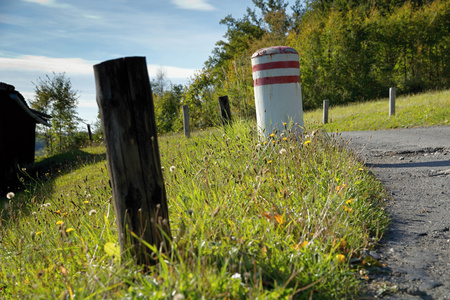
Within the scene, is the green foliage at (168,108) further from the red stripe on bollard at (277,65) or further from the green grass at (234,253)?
the green grass at (234,253)

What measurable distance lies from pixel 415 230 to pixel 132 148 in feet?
8.46

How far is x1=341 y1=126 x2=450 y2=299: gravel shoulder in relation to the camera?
2.39 m

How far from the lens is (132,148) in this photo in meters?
2.30

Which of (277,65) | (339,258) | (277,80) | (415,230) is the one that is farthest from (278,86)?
(339,258)

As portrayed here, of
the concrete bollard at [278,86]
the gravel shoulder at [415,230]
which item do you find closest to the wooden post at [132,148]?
the gravel shoulder at [415,230]

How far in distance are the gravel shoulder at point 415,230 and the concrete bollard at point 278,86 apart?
64.1 inches

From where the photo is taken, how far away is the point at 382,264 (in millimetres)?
2662

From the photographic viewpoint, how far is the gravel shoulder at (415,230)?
7.83 feet

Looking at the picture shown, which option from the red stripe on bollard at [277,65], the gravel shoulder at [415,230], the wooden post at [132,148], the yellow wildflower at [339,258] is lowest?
the gravel shoulder at [415,230]

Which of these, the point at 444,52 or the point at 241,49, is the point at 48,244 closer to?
the point at 444,52

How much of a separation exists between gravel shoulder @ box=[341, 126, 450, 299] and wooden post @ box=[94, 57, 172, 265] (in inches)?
58.1

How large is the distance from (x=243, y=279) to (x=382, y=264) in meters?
1.14

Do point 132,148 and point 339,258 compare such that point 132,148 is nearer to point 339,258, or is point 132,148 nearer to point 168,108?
point 339,258

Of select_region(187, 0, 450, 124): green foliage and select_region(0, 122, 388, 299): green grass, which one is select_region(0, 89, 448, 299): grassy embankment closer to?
select_region(0, 122, 388, 299): green grass
